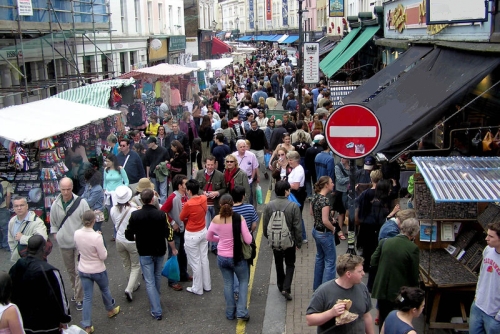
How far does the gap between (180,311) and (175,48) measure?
28.8 m

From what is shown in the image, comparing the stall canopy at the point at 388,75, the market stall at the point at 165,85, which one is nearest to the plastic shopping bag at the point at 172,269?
the stall canopy at the point at 388,75

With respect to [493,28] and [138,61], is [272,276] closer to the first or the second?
[493,28]

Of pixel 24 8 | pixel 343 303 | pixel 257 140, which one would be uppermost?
pixel 24 8

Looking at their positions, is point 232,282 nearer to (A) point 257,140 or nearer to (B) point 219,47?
(A) point 257,140

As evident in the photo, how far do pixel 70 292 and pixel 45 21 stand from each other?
10024 millimetres

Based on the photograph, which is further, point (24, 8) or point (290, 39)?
point (290, 39)

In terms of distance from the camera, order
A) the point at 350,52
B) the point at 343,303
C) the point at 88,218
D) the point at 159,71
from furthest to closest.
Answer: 1. the point at 350,52
2. the point at 159,71
3. the point at 88,218
4. the point at 343,303

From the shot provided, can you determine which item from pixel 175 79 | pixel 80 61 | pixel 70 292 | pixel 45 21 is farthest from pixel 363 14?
pixel 70 292

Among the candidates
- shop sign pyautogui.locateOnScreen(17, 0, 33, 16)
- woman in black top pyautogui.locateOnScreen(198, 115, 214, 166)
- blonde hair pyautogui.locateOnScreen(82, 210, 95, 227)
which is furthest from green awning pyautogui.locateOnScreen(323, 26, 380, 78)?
blonde hair pyautogui.locateOnScreen(82, 210, 95, 227)

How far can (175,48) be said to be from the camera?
1358 inches

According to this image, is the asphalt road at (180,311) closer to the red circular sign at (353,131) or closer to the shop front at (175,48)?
the red circular sign at (353,131)

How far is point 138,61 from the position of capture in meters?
29.1

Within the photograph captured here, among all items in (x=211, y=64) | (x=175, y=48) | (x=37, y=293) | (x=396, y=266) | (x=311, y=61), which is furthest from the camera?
(x=175, y=48)

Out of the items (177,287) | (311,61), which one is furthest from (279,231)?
(311,61)
